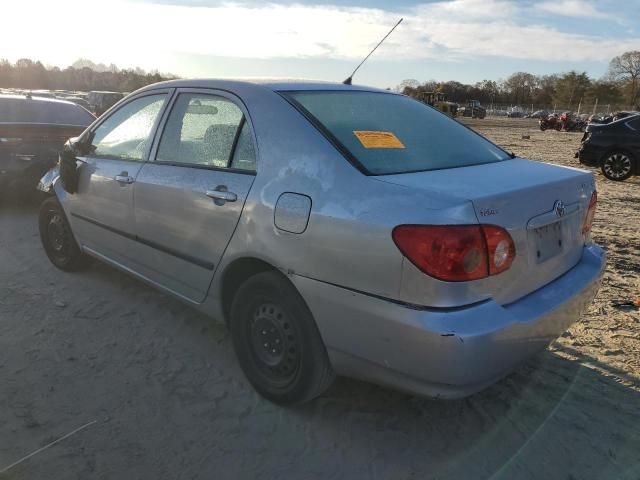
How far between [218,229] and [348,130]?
2.83 ft

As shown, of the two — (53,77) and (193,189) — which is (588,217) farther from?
(53,77)

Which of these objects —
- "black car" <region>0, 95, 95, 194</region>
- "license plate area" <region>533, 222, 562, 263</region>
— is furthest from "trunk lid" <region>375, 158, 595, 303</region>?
"black car" <region>0, 95, 95, 194</region>

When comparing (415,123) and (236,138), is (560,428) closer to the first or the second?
(415,123)

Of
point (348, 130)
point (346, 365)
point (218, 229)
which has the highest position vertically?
point (348, 130)

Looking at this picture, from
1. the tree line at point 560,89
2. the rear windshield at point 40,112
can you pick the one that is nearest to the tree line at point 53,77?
the tree line at point 560,89

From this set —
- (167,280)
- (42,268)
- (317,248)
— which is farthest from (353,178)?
(42,268)

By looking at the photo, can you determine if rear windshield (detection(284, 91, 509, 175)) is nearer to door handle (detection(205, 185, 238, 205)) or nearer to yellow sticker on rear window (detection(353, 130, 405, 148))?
yellow sticker on rear window (detection(353, 130, 405, 148))

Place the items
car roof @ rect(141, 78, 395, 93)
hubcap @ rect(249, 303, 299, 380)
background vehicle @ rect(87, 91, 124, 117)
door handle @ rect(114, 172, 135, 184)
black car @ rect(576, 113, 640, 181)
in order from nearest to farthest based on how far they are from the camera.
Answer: hubcap @ rect(249, 303, 299, 380) → car roof @ rect(141, 78, 395, 93) → door handle @ rect(114, 172, 135, 184) → black car @ rect(576, 113, 640, 181) → background vehicle @ rect(87, 91, 124, 117)

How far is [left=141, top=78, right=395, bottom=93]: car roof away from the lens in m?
2.92

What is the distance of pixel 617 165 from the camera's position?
1147 centimetres

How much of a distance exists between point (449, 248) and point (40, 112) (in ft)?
23.1

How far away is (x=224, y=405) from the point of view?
2799mm

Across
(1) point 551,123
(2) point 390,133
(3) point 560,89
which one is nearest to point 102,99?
(2) point 390,133

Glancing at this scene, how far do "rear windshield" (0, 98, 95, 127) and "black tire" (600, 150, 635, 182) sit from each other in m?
10.4
